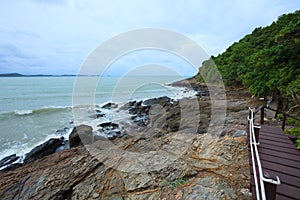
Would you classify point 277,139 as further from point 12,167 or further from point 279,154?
point 12,167

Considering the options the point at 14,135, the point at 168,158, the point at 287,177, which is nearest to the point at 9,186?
the point at 168,158

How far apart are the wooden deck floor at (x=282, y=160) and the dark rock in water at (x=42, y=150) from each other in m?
8.80

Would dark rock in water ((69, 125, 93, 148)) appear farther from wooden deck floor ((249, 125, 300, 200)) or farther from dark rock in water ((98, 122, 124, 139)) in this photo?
wooden deck floor ((249, 125, 300, 200))

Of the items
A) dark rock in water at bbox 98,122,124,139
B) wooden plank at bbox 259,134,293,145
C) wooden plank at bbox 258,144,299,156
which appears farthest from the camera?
dark rock in water at bbox 98,122,124,139

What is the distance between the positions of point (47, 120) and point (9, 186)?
1132 cm

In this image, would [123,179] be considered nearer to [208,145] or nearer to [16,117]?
[208,145]

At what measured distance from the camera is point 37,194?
168 inches

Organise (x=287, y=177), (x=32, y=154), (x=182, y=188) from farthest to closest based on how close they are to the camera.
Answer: (x=32, y=154), (x=182, y=188), (x=287, y=177)

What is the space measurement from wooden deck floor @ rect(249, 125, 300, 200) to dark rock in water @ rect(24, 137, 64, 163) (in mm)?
8797

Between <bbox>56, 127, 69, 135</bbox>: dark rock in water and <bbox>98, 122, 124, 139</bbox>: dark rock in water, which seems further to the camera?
<bbox>56, 127, 69, 135</bbox>: dark rock in water

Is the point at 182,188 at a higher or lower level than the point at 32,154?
higher

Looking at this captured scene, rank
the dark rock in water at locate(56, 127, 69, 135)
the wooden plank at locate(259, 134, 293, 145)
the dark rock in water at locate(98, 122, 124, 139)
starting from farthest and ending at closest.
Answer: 1. the dark rock in water at locate(56, 127, 69, 135)
2. the dark rock in water at locate(98, 122, 124, 139)
3. the wooden plank at locate(259, 134, 293, 145)

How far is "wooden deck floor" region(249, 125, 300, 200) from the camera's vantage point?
7.61ft

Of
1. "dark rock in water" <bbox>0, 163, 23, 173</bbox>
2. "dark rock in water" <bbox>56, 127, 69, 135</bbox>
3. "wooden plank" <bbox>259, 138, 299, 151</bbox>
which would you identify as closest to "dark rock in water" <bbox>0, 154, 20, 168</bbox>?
"dark rock in water" <bbox>0, 163, 23, 173</bbox>
